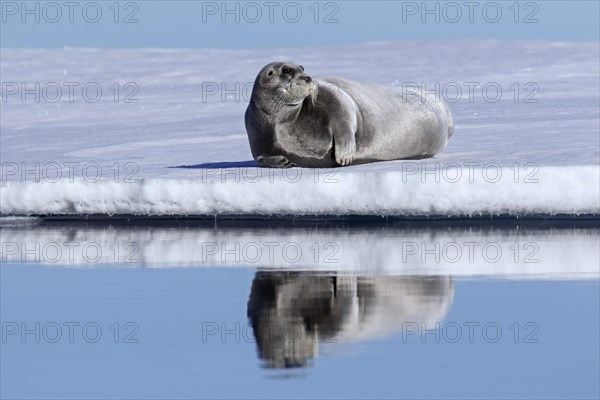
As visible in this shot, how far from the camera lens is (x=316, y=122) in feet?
30.1

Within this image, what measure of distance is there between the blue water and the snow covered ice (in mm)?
2250

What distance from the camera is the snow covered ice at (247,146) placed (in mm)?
8016

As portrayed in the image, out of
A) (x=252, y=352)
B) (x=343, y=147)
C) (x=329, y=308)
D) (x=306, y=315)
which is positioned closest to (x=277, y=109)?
(x=343, y=147)

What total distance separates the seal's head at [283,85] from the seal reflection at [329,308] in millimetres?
3058

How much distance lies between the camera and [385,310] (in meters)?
4.96

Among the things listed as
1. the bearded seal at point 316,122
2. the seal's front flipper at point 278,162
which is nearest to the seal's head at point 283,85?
the bearded seal at point 316,122

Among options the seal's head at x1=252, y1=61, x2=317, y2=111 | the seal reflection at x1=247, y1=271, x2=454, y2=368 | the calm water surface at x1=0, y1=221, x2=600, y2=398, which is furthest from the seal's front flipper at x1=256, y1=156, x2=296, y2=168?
the seal reflection at x1=247, y1=271, x2=454, y2=368

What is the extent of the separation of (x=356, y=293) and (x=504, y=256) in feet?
4.64

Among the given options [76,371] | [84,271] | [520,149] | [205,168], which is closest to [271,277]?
[84,271]

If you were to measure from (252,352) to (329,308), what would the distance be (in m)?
0.79

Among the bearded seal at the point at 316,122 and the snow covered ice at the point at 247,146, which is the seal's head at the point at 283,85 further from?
the snow covered ice at the point at 247,146

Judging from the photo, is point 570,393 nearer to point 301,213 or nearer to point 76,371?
point 76,371

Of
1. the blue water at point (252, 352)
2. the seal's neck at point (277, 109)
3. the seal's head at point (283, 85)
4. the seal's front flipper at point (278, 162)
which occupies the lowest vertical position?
the blue water at point (252, 352)

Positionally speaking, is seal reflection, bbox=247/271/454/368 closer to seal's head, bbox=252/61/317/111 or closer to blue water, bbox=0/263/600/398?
blue water, bbox=0/263/600/398
